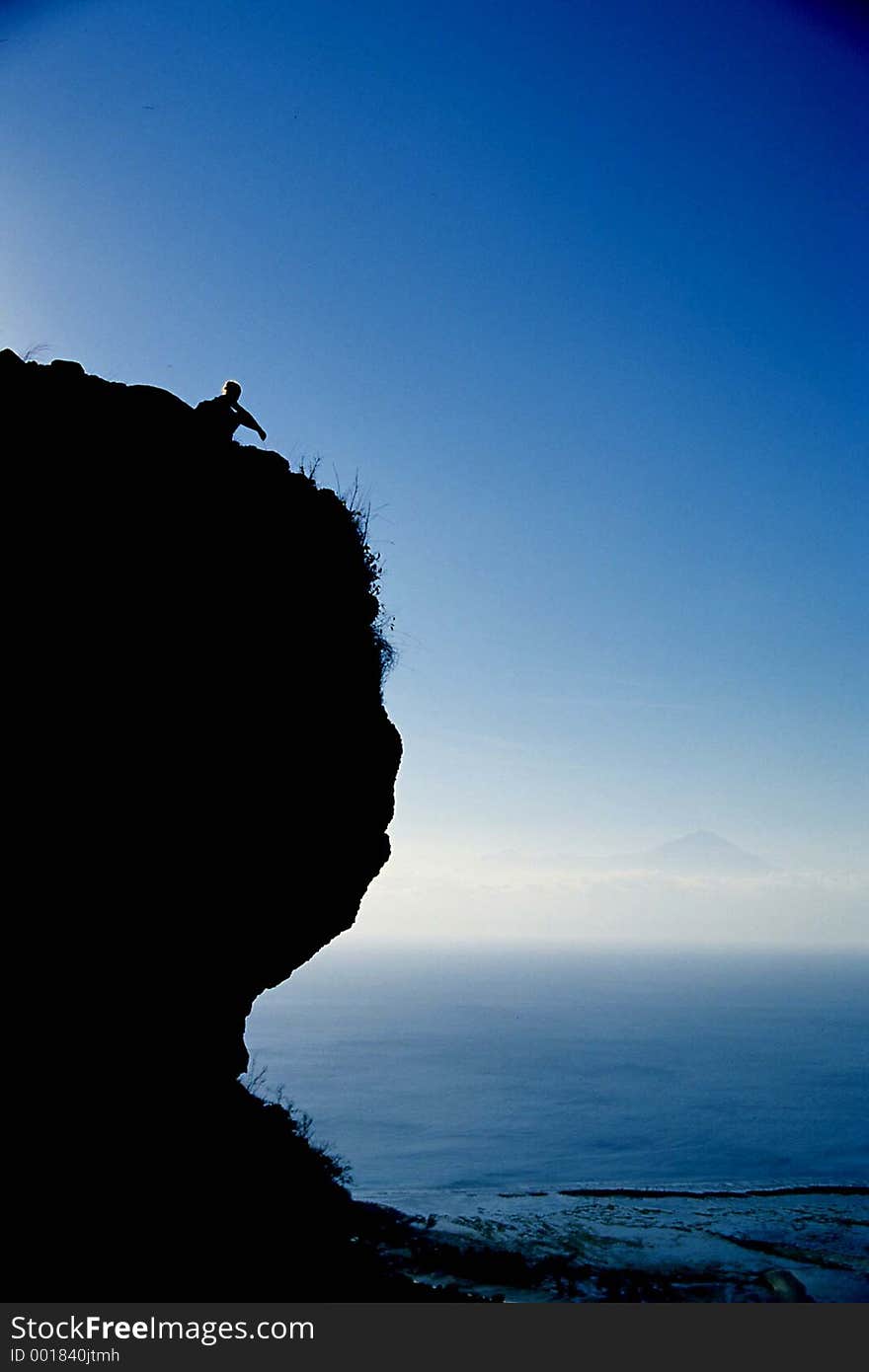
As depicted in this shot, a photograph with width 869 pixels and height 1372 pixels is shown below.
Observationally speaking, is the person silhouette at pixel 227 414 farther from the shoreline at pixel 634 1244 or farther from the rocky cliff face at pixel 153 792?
the shoreline at pixel 634 1244

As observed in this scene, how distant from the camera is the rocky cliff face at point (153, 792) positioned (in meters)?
6.80

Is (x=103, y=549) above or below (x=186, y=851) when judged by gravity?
above

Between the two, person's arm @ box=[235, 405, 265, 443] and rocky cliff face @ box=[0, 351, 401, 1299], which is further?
person's arm @ box=[235, 405, 265, 443]

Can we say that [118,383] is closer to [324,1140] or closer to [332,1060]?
[324,1140]

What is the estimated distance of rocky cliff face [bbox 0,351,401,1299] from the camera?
6.80 metres

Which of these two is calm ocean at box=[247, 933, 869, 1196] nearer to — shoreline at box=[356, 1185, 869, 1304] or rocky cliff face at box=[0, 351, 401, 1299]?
shoreline at box=[356, 1185, 869, 1304]

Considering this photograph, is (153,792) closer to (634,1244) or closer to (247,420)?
(247,420)

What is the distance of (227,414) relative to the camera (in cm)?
927

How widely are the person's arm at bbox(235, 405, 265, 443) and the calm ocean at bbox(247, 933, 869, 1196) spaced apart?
44.0m

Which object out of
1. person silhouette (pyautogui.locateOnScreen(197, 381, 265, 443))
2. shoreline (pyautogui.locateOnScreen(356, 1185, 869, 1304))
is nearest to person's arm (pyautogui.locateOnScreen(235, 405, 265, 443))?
person silhouette (pyautogui.locateOnScreen(197, 381, 265, 443))

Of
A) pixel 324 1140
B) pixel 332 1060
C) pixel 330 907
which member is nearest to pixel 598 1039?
pixel 332 1060

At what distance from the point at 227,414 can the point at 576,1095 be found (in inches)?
3401
